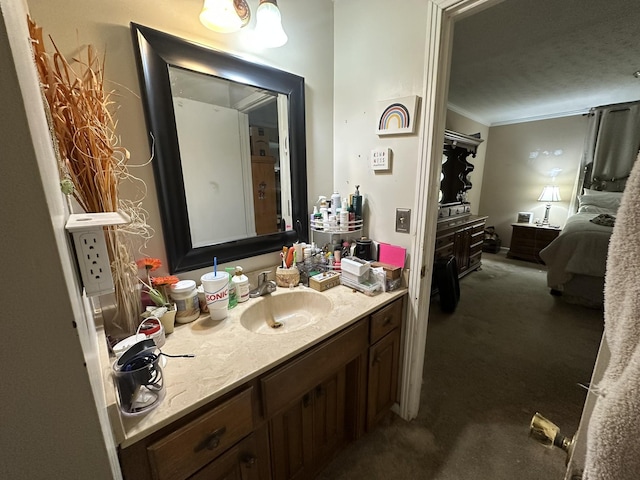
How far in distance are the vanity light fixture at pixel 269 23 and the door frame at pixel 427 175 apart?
62 centimetres

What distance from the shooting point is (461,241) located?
3193mm

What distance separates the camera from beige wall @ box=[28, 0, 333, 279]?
31.3 inches

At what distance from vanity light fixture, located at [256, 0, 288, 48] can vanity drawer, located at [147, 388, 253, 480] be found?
1.35m

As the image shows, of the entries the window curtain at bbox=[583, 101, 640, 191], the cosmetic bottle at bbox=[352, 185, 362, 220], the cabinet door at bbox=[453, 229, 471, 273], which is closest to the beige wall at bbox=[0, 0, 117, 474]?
the cosmetic bottle at bbox=[352, 185, 362, 220]

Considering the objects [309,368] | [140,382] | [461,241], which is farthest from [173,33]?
[461,241]

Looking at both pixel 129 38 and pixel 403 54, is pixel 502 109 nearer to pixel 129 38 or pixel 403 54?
pixel 403 54

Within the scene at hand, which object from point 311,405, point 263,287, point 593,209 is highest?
point 593,209

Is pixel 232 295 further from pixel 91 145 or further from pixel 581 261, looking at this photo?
pixel 581 261

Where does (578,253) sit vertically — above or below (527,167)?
below

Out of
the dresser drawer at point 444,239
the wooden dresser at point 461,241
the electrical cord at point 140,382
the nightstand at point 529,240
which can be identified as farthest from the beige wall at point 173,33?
the nightstand at point 529,240

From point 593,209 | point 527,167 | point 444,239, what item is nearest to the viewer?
point 444,239

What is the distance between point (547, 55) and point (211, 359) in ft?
10.7

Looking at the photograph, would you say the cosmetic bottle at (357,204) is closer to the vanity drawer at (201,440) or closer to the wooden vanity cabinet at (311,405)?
the wooden vanity cabinet at (311,405)

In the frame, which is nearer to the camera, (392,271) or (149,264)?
(149,264)
